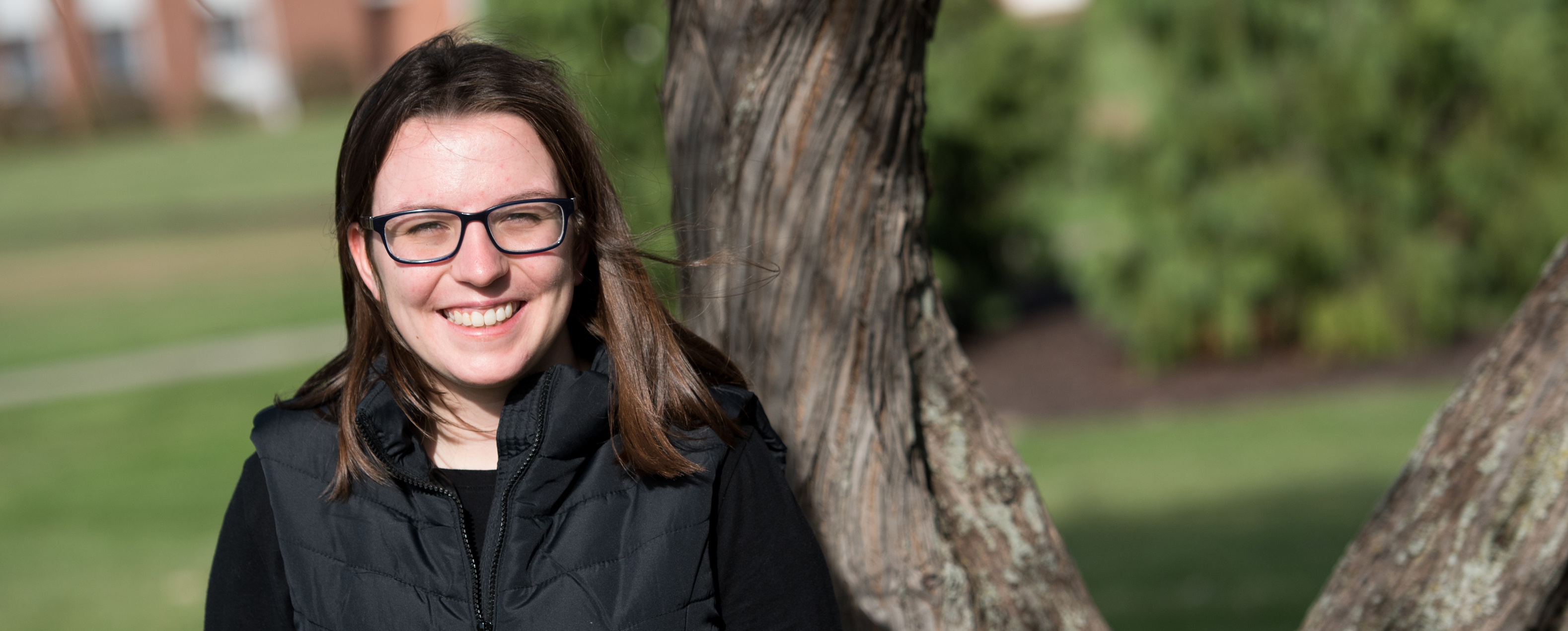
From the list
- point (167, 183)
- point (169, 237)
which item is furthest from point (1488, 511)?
point (167, 183)

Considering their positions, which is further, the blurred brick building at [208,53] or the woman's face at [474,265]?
the blurred brick building at [208,53]

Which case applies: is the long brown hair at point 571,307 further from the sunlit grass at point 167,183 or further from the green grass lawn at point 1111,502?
the sunlit grass at point 167,183

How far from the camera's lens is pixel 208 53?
4484 cm

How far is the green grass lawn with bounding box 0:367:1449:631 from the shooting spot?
565 cm

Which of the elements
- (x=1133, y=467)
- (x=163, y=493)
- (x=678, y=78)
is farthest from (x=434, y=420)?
(x=163, y=493)

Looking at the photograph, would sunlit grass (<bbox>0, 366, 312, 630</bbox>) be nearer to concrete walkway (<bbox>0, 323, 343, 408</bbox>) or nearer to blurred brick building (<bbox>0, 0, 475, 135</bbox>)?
concrete walkway (<bbox>0, 323, 343, 408</bbox>)

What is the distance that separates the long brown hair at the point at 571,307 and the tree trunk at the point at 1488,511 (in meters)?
1.22

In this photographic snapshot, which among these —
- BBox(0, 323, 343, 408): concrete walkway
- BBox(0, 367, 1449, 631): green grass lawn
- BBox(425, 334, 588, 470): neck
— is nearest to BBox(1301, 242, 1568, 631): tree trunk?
BBox(425, 334, 588, 470): neck

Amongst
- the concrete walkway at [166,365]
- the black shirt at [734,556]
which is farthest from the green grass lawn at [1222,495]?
the concrete walkway at [166,365]

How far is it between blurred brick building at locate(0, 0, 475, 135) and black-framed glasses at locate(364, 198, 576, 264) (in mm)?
41852

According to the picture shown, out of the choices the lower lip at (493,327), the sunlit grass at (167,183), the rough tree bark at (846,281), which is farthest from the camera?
the sunlit grass at (167,183)

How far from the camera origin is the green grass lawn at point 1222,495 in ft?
17.6

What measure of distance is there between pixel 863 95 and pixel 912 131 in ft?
0.44

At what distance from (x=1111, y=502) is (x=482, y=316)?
226 inches
